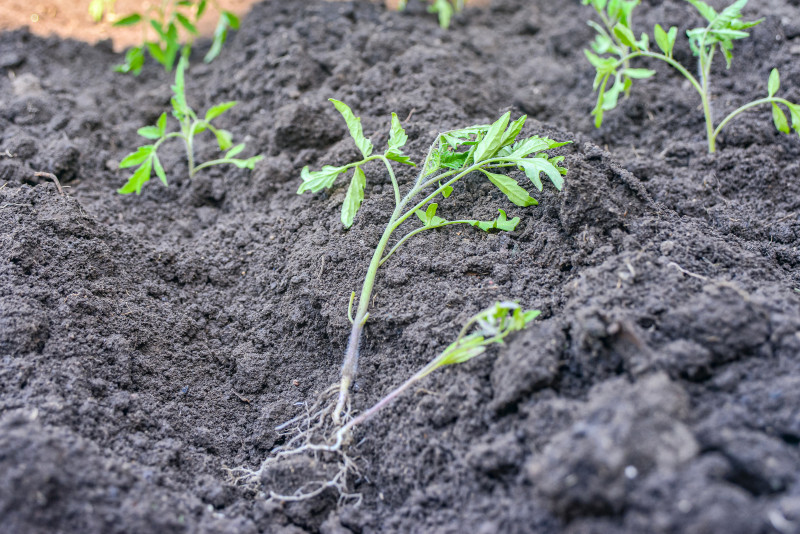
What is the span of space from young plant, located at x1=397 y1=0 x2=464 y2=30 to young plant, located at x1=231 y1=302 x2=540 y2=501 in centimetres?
225

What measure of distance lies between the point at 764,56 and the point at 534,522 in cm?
257

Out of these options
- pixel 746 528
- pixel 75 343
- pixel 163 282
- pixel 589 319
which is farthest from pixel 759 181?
pixel 75 343

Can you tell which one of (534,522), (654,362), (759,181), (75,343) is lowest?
(759,181)

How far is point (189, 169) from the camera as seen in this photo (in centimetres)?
281

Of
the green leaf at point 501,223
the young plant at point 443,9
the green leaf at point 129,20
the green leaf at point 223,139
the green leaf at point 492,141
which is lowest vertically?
the green leaf at point 501,223

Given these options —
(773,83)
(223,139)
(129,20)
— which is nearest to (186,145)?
(223,139)

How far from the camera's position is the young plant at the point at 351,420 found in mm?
1617

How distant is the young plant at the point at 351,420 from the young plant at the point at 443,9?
2.25m

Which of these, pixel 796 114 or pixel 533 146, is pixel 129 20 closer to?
pixel 533 146

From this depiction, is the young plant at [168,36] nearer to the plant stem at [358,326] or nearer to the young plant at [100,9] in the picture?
the young plant at [100,9]

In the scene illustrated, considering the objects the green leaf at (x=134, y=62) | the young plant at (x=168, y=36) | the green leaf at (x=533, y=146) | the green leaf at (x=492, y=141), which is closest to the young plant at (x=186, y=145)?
the young plant at (x=168, y=36)

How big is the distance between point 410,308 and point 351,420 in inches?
15.5

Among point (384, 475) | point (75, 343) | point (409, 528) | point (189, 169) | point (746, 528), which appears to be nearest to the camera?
point (746, 528)

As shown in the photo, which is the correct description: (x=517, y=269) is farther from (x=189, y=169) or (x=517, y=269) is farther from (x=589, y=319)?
(x=189, y=169)
